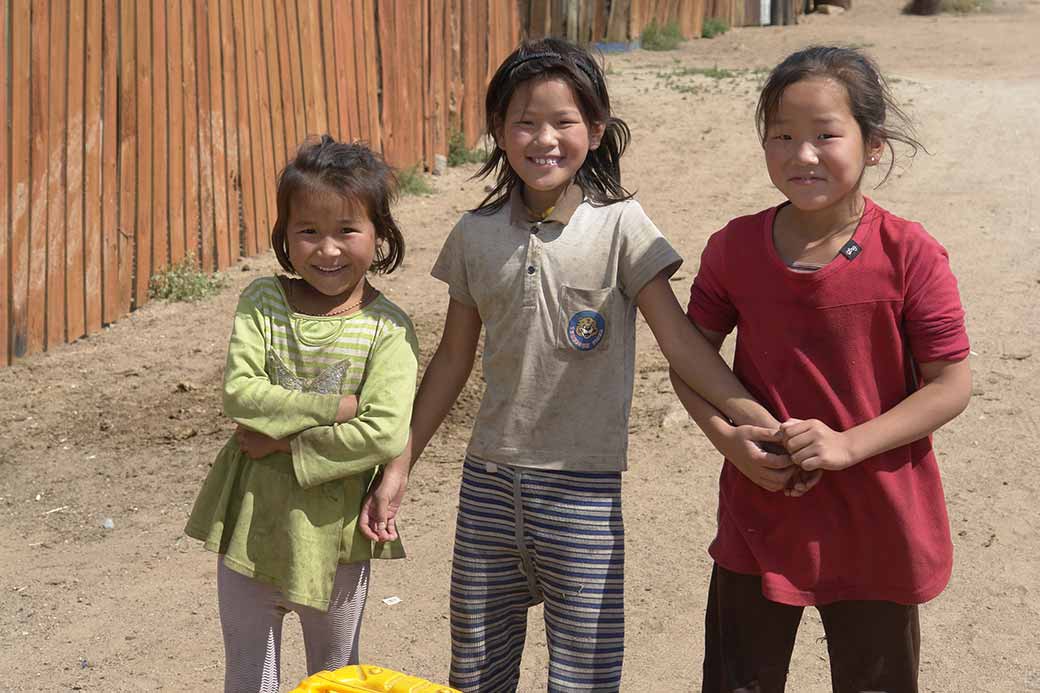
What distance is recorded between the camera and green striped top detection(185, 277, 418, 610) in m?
2.53

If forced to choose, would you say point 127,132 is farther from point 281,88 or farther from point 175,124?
point 281,88

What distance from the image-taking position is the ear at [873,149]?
2408 mm

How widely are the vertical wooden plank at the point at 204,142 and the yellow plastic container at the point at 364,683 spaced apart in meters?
4.93

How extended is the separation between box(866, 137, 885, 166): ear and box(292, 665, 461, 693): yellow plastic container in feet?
4.07

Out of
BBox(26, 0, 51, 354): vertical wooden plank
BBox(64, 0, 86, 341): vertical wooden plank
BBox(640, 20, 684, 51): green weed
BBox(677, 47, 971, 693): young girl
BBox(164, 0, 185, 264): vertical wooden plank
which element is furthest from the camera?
BBox(640, 20, 684, 51): green weed

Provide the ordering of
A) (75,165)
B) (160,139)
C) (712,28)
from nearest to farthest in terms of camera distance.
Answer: (75,165), (160,139), (712,28)

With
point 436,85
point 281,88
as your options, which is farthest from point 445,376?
point 436,85

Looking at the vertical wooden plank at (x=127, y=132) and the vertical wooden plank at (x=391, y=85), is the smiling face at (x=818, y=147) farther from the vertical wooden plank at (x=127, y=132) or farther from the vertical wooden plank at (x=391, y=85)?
the vertical wooden plank at (x=391, y=85)

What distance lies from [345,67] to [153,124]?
1654mm

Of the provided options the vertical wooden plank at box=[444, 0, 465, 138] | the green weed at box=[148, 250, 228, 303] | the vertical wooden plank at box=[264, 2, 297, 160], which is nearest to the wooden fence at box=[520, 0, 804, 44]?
the vertical wooden plank at box=[444, 0, 465, 138]

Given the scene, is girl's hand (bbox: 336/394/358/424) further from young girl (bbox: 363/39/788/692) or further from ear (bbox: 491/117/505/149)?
ear (bbox: 491/117/505/149)

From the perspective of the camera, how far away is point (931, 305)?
230cm

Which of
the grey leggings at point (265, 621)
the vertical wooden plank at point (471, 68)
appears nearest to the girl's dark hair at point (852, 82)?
the grey leggings at point (265, 621)

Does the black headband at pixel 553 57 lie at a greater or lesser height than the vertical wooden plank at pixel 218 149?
greater
